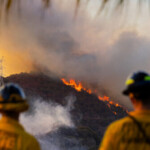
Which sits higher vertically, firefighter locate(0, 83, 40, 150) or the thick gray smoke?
firefighter locate(0, 83, 40, 150)

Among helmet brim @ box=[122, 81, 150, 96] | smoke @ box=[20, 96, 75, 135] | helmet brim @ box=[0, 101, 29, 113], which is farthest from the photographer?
smoke @ box=[20, 96, 75, 135]

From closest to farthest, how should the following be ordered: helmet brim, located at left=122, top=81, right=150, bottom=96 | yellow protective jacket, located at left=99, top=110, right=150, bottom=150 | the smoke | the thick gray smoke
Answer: yellow protective jacket, located at left=99, top=110, right=150, bottom=150 < helmet brim, located at left=122, top=81, right=150, bottom=96 < the thick gray smoke < the smoke

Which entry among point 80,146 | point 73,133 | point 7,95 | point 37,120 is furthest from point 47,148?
point 7,95

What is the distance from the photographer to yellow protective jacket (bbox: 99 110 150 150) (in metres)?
3.26

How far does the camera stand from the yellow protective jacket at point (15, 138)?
11.5ft

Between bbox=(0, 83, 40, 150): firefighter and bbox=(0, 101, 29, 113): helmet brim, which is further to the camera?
bbox=(0, 101, 29, 113): helmet brim

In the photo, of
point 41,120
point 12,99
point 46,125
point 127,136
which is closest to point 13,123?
point 12,99

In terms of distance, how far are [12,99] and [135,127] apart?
1519mm

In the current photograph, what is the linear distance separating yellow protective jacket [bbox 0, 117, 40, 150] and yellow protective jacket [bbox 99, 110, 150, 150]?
0.83 metres

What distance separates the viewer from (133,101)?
11.4 feet

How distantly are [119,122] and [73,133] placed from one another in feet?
401

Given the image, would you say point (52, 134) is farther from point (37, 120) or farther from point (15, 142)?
point (15, 142)

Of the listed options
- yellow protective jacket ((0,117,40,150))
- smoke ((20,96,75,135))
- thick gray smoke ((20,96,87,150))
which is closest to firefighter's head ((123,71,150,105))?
yellow protective jacket ((0,117,40,150))

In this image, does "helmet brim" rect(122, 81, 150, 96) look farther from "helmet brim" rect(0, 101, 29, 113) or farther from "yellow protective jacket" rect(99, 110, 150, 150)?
"helmet brim" rect(0, 101, 29, 113)
